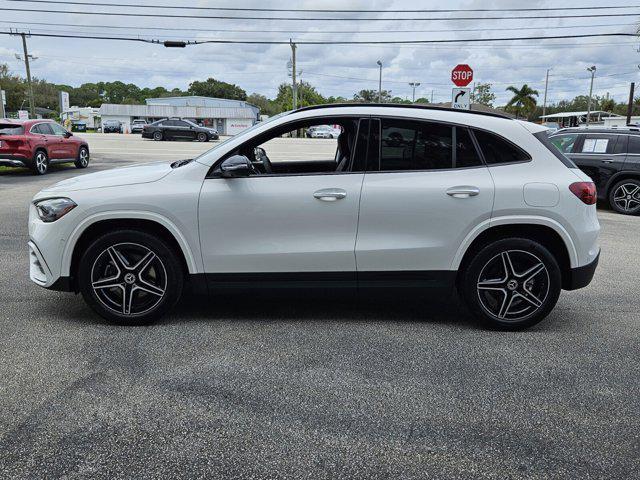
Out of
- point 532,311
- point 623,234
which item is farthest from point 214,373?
point 623,234

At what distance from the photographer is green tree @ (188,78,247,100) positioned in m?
135

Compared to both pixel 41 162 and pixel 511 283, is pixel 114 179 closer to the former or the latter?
pixel 511 283

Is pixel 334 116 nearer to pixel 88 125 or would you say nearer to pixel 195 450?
pixel 195 450

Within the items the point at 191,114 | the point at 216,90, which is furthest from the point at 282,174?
the point at 216,90

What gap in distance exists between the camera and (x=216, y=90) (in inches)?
5300

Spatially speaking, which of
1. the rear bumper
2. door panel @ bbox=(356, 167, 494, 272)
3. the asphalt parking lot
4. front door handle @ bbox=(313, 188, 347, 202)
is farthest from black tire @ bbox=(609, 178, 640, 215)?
front door handle @ bbox=(313, 188, 347, 202)

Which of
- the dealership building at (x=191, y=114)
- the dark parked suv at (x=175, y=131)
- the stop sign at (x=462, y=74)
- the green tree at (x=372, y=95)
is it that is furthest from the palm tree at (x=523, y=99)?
the stop sign at (x=462, y=74)

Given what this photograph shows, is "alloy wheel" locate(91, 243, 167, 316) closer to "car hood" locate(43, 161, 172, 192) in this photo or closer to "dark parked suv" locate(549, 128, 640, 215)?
"car hood" locate(43, 161, 172, 192)

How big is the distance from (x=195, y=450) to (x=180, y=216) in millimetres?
2036

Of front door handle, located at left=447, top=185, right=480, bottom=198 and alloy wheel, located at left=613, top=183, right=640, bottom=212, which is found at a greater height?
front door handle, located at left=447, top=185, right=480, bottom=198

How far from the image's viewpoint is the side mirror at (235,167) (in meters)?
4.34

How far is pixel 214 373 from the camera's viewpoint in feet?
12.3

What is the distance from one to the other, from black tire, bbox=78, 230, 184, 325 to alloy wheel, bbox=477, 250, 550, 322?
2488 mm

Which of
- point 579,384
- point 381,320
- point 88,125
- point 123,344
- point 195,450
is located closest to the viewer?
point 195,450
